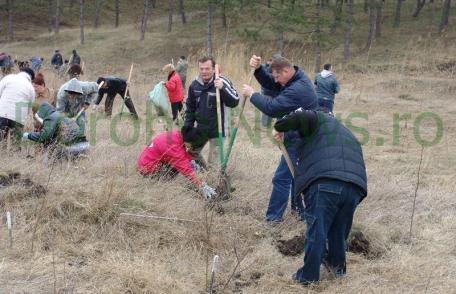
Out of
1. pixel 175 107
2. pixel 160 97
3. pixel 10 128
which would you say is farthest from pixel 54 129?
pixel 175 107

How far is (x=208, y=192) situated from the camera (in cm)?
523

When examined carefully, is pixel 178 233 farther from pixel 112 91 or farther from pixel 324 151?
pixel 112 91

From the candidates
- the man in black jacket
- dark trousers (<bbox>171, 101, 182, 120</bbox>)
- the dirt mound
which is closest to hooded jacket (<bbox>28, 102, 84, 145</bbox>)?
the man in black jacket

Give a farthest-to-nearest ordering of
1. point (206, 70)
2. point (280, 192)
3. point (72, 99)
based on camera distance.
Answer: point (72, 99) → point (206, 70) → point (280, 192)

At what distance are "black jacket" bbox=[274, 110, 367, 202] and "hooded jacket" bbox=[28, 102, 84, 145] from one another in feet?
9.91

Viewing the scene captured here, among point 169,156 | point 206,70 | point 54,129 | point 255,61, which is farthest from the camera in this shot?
point 54,129

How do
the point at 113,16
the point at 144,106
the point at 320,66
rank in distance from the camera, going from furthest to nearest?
the point at 113,16, the point at 320,66, the point at 144,106

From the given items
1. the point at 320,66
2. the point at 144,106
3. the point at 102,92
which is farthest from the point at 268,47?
the point at 102,92

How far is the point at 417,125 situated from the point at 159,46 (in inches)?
916

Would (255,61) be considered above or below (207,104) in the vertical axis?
above

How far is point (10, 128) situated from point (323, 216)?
4727mm

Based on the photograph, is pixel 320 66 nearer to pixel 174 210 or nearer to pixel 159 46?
pixel 159 46

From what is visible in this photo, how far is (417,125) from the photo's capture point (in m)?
12.9

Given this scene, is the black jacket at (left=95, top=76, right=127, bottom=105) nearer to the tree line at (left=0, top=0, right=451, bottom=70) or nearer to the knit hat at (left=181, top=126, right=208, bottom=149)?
the knit hat at (left=181, top=126, right=208, bottom=149)
